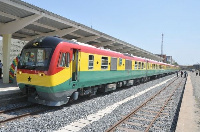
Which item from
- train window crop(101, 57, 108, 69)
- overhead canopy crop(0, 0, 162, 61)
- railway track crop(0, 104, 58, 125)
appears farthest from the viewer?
train window crop(101, 57, 108, 69)

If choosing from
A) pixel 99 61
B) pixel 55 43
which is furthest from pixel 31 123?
pixel 99 61

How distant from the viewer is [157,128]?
24.9 feet

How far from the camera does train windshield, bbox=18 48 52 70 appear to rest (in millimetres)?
8516

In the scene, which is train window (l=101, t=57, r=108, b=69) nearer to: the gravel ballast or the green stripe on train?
the green stripe on train

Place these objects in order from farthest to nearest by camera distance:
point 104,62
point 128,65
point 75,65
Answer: point 128,65 < point 104,62 < point 75,65

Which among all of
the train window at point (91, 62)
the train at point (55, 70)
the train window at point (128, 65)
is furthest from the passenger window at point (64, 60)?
the train window at point (128, 65)

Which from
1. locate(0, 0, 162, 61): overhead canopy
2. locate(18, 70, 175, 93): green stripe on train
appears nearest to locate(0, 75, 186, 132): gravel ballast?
locate(18, 70, 175, 93): green stripe on train

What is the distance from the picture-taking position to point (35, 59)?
8859 mm

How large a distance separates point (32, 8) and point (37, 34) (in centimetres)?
608

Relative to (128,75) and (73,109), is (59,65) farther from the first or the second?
(128,75)

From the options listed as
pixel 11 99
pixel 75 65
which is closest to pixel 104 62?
pixel 75 65

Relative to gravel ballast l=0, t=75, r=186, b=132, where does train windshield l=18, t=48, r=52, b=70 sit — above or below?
above

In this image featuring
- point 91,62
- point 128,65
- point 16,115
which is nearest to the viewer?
point 16,115

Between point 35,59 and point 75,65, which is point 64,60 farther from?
point 35,59
